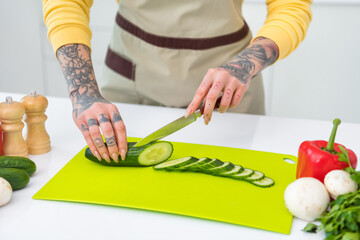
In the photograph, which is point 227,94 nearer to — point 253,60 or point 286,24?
point 253,60

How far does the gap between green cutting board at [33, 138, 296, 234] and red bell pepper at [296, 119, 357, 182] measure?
0.09 metres

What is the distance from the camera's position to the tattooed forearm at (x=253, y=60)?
4.39 ft

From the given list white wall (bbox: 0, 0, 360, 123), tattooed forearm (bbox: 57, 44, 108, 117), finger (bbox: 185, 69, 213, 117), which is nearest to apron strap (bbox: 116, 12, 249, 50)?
tattooed forearm (bbox: 57, 44, 108, 117)

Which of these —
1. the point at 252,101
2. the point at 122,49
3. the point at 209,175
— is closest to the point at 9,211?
the point at 209,175

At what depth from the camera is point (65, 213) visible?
1025 mm

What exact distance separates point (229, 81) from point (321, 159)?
1.21 ft

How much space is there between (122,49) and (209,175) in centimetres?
79

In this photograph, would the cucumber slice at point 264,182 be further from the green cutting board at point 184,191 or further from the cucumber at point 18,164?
the cucumber at point 18,164

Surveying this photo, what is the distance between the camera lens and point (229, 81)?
129cm

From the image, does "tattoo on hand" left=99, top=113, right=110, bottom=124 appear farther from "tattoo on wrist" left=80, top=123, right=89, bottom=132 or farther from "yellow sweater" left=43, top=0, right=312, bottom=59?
"yellow sweater" left=43, top=0, right=312, bottom=59

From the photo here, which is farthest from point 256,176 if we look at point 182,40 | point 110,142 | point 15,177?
point 182,40

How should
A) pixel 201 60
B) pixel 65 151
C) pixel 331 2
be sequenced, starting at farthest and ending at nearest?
pixel 331 2
pixel 201 60
pixel 65 151

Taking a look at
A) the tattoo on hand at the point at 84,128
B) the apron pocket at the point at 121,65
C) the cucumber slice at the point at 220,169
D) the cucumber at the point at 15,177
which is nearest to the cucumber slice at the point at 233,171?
the cucumber slice at the point at 220,169

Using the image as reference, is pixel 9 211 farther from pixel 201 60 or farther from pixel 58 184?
pixel 201 60
